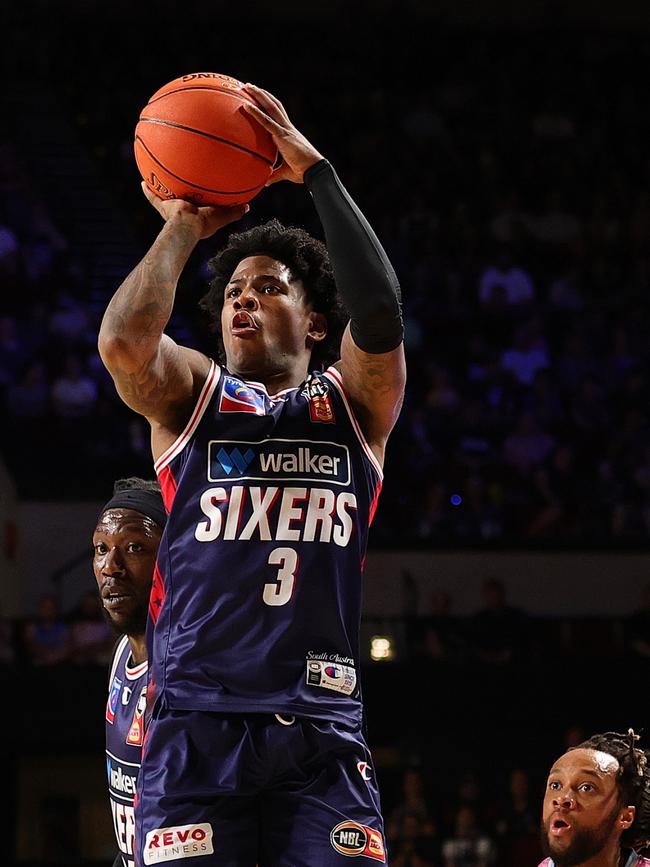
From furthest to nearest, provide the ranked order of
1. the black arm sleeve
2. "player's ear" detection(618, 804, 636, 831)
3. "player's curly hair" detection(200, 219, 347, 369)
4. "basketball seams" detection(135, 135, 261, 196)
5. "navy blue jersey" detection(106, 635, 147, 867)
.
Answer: "player's ear" detection(618, 804, 636, 831) → "navy blue jersey" detection(106, 635, 147, 867) → "player's curly hair" detection(200, 219, 347, 369) → "basketball seams" detection(135, 135, 261, 196) → the black arm sleeve

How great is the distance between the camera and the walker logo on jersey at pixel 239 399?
345 cm

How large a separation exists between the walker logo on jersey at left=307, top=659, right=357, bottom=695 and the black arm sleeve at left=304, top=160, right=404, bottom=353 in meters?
0.82

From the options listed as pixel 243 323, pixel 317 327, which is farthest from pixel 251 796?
pixel 317 327

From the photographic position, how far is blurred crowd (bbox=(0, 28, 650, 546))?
10.9 meters

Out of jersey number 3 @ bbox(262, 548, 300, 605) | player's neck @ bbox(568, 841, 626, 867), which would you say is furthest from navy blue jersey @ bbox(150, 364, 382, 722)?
player's neck @ bbox(568, 841, 626, 867)

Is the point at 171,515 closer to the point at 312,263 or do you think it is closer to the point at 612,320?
the point at 312,263

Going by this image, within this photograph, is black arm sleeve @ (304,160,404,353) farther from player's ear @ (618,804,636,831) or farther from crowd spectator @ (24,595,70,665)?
crowd spectator @ (24,595,70,665)

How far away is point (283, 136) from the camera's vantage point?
11.6ft

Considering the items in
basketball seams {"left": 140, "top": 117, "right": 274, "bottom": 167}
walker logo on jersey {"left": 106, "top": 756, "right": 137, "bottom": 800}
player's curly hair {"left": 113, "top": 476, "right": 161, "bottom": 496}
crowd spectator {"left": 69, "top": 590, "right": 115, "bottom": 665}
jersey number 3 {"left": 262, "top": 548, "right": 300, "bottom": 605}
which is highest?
crowd spectator {"left": 69, "top": 590, "right": 115, "bottom": 665}

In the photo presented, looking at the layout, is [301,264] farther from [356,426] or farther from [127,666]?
[127,666]

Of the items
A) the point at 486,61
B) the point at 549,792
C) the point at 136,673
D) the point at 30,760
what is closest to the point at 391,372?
the point at 136,673

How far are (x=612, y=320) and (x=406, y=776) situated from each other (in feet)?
17.8

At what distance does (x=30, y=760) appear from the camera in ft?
39.0

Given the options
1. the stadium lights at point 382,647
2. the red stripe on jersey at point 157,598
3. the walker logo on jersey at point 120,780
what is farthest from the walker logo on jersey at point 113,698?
the stadium lights at point 382,647
